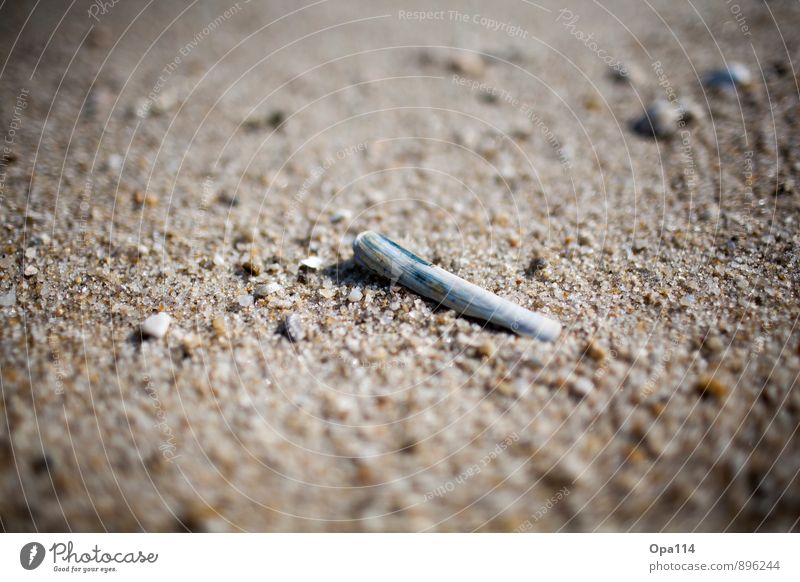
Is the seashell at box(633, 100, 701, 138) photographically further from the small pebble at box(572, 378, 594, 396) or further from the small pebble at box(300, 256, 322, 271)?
the small pebble at box(300, 256, 322, 271)

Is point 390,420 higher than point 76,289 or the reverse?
the reverse

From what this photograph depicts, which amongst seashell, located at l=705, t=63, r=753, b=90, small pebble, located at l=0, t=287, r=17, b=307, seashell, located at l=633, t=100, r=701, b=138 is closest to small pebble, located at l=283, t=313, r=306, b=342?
small pebble, located at l=0, t=287, r=17, b=307

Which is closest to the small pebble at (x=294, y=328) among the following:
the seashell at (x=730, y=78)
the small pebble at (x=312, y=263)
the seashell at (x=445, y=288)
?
the small pebble at (x=312, y=263)

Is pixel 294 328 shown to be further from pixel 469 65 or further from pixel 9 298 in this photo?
pixel 469 65

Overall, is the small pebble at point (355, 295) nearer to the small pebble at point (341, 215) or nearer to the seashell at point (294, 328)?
the seashell at point (294, 328)

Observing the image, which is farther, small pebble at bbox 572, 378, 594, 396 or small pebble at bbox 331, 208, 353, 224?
small pebble at bbox 331, 208, 353, 224
